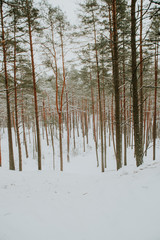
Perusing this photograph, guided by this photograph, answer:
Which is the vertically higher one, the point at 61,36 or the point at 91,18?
the point at 91,18

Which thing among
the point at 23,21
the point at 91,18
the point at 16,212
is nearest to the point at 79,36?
the point at 91,18

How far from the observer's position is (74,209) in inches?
138

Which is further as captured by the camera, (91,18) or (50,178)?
(91,18)

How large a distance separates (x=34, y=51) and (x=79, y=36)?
10.5 ft

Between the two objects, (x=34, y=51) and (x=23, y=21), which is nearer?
(x=23, y=21)

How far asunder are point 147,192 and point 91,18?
9.82 metres

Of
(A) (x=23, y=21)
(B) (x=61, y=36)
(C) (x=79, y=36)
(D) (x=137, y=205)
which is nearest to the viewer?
(D) (x=137, y=205)

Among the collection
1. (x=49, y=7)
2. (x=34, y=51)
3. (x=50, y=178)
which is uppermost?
(x=49, y=7)

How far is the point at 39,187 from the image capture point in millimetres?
5367

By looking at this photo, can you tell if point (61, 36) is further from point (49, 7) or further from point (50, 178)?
point (50, 178)

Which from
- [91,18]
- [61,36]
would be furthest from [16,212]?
[91,18]

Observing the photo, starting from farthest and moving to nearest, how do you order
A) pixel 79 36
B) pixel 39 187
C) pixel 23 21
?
1. pixel 79 36
2. pixel 23 21
3. pixel 39 187

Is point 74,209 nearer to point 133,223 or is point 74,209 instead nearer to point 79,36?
point 133,223

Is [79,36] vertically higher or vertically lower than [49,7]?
lower
